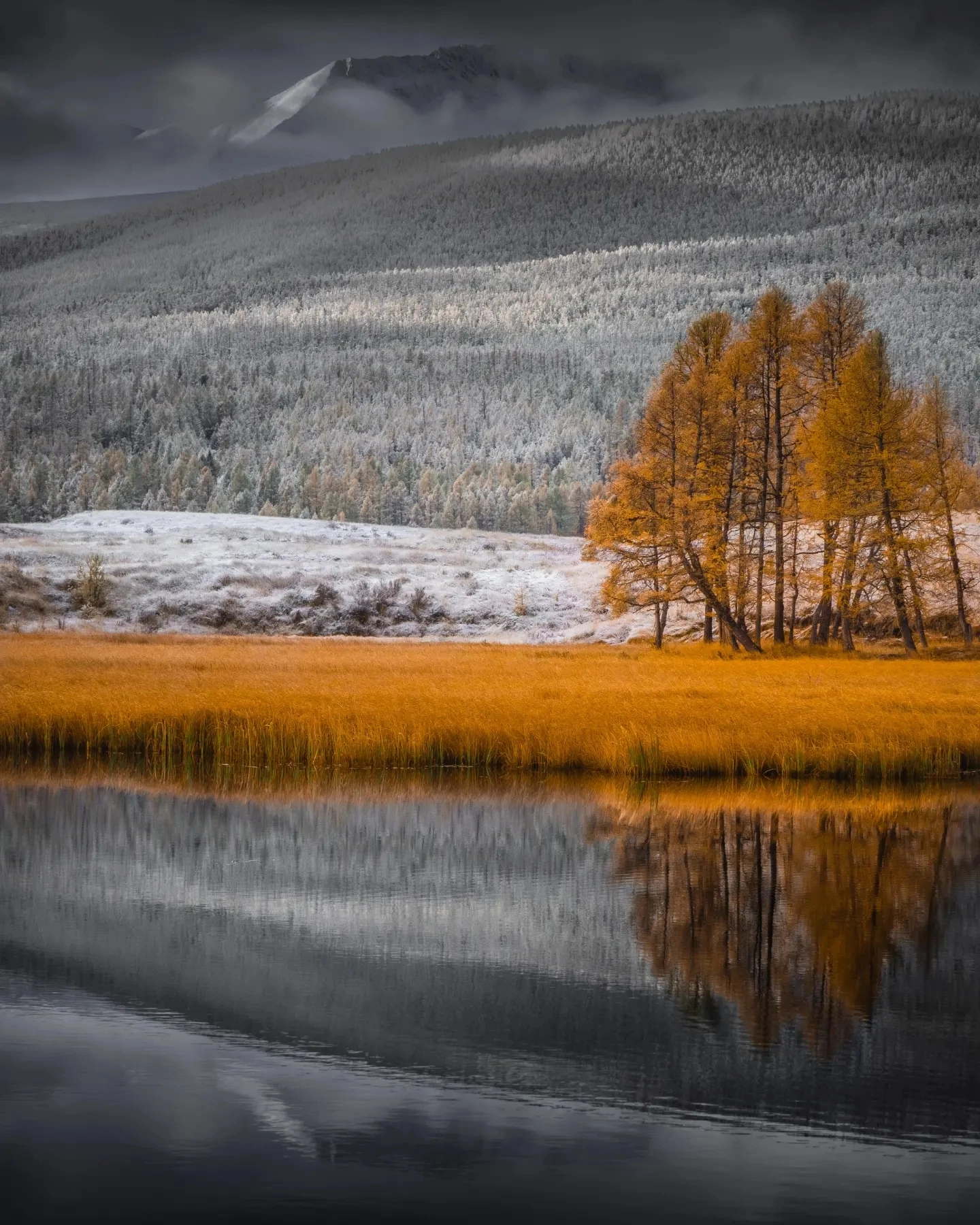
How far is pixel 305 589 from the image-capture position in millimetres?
67750

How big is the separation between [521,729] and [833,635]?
29245 mm

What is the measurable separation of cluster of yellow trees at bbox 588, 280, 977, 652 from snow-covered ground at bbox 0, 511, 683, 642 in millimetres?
12149

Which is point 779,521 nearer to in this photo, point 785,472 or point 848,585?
point 848,585

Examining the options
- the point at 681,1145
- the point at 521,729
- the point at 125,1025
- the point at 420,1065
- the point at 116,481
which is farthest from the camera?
the point at 116,481

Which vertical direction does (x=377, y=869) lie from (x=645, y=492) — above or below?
below

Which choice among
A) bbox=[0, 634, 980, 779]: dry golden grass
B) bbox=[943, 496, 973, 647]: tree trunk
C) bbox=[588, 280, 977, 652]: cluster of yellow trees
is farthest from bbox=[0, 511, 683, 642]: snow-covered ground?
bbox=[0, 634, 980, 779]: dry golden grass

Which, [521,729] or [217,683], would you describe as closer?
[521,729]

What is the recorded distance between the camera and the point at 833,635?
51750 millimetres

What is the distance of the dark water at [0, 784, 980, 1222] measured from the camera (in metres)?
8.16

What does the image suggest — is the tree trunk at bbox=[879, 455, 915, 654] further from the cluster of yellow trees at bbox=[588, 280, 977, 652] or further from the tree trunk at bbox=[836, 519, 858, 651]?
the tree trunk at bbox=[836, 519, 858, 651]

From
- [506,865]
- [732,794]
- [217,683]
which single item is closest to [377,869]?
[506,865]

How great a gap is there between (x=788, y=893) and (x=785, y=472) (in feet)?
118

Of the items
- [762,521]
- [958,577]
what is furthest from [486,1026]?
[958,577]

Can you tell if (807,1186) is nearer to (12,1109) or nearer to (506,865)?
(12,1109)
